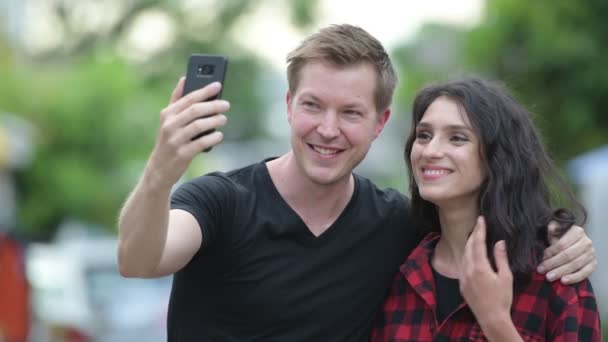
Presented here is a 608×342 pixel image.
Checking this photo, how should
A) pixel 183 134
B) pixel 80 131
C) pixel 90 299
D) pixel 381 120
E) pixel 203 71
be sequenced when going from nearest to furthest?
pixel 183 134 < pixel 203 71 < pixel 381 120 < pixel 90 299 < pixel 80 131

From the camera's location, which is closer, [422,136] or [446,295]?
[446,295]

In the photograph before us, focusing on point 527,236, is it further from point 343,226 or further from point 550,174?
point 343,226

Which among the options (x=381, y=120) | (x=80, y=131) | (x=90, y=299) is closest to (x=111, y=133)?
(x=80, y=131)

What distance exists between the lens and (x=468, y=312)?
12.3 feet

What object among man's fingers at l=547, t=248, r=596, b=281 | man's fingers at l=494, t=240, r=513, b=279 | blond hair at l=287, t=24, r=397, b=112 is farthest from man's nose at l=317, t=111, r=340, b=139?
man's fingers at l=547, t=248, r=596, b=281

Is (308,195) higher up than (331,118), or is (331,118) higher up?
(331,118)

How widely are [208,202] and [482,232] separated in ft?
3.23

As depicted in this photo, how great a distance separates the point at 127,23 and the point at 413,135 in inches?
933

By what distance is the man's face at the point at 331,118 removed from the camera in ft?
12.7

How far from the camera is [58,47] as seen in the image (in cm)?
2703

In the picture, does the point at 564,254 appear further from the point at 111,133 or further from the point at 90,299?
the point at 111,133

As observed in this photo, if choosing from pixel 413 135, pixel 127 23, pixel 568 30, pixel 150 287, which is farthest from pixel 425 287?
pixel 127 23

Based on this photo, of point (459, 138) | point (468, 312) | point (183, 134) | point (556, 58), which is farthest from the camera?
point (556, 58)

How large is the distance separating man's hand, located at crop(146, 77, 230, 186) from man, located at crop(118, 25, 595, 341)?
519mm
